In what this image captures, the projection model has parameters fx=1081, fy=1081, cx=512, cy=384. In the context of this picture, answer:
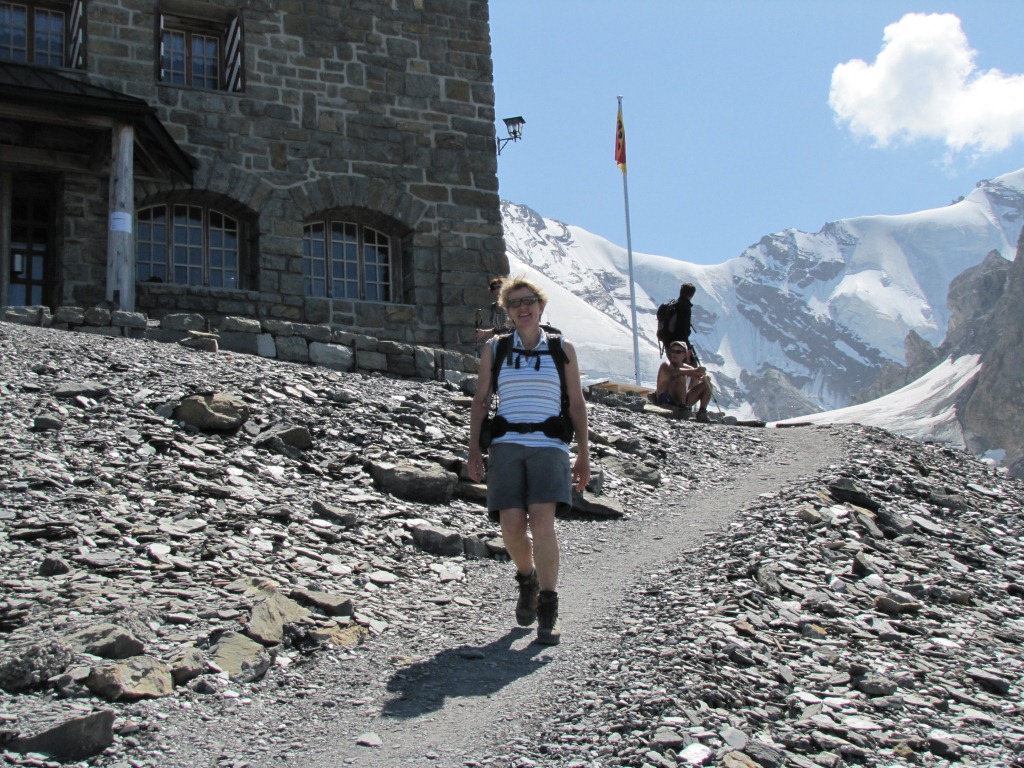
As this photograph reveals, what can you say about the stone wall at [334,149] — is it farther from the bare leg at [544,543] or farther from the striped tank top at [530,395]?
the bare leg at [544,543]

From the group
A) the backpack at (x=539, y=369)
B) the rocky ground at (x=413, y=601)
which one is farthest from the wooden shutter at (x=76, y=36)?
the backpack at (x=539, y=369)

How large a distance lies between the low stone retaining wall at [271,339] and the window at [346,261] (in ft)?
13.6

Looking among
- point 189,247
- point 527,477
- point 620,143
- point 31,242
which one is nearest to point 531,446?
point 527,477

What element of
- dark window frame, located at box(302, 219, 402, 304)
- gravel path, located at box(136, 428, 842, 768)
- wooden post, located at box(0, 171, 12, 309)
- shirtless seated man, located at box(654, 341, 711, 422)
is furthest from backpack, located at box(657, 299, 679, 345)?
wooden post, located at box(0, 171, 12, 309)

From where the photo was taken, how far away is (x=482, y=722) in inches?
164

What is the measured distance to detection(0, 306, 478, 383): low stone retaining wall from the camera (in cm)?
1095

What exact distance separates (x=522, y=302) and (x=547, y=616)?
1485 millimetres

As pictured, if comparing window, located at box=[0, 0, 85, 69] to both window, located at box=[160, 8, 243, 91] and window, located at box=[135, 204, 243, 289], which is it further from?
window, located at box=[135, 204, 243, 289]

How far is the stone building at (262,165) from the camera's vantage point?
46.5 ft

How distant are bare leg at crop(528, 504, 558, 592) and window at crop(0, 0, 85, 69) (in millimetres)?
12362

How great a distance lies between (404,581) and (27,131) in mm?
10605

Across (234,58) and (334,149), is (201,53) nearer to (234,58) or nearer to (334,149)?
(234,58)

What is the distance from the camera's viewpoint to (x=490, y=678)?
15.2 feet

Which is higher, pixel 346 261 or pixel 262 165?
pixel 262 165
